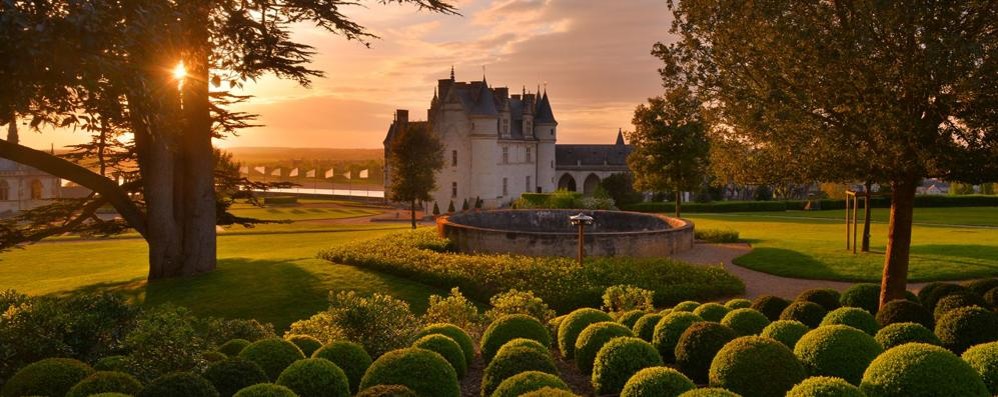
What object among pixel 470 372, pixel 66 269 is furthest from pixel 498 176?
pixel 470 372

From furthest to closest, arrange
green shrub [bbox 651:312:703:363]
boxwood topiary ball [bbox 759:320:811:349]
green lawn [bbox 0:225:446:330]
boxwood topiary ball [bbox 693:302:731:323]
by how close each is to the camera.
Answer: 1. green lawn [bbox 0:225:446:330]
2. boxwood topiary ball [bbox 693:302:731:323]
3. green shrub [bbox 651:312:703:363]
4. boxwood topiary ball [bbox 759:320:811:349]

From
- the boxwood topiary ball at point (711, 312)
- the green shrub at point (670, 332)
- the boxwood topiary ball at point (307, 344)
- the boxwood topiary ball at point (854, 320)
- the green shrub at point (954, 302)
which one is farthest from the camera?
the green shrub at point (954, 302)

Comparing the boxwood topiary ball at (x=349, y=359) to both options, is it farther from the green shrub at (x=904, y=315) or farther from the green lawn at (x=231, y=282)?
the green shrub at (x=904, y=315)

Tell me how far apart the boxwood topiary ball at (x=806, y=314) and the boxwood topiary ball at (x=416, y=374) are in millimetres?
6770

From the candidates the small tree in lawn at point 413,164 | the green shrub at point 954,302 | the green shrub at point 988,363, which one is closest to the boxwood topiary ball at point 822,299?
the green shrub at point 954,302

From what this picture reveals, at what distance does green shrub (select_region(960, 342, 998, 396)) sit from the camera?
8562 millimetres

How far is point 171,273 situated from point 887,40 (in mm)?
19817

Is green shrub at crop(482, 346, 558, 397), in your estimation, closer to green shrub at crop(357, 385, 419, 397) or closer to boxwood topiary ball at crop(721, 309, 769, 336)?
green shrub at crop(357, 385, 419, 397)

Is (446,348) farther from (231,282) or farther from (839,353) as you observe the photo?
(231,282)

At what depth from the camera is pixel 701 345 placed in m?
9.71

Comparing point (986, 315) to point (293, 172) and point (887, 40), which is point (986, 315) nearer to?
point (887, 40)

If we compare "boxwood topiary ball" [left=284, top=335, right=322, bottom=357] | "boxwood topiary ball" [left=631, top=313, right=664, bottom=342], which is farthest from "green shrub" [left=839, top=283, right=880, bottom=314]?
"boxwood topiary ball" [left=284, top=335, right=322, bottom=357]

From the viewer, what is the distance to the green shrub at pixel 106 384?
24.2ft

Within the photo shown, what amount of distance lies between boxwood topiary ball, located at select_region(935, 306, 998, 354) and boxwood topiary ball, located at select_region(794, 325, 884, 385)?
2.53 m
